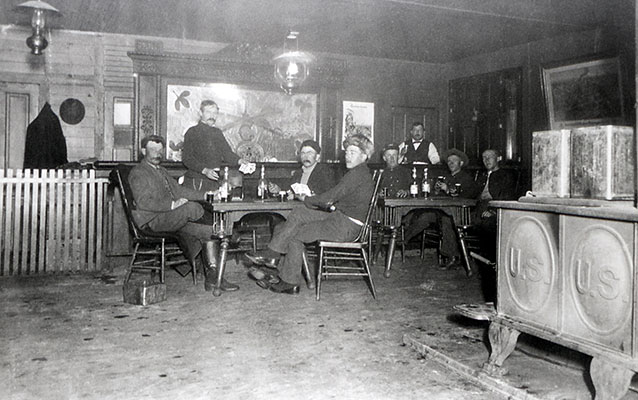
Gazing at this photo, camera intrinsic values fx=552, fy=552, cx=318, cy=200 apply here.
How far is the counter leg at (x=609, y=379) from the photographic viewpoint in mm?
2289

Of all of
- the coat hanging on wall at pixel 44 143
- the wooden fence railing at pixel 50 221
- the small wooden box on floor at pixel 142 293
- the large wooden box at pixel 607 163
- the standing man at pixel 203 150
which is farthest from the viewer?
the coat hanging on wall at pixel 44 143

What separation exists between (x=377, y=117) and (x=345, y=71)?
3.80 feet

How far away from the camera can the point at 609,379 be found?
91.7 inches

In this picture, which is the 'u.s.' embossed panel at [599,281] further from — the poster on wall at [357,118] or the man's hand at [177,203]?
the poster on wall at [357,118]

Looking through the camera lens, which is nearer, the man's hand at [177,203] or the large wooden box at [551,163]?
the large wooden box at [551,163]

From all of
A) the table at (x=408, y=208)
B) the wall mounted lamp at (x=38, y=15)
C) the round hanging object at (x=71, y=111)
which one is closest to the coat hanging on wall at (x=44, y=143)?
the round hanging object at (x=71, y=111)

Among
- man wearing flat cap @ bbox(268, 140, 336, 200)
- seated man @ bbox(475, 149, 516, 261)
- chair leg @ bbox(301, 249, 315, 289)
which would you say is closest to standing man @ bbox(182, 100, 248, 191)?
man wearing flat cap @ bbox(268, 140, 336, 200)

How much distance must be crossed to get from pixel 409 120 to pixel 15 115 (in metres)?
7.50

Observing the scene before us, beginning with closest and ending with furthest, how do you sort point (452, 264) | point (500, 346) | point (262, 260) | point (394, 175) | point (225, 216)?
point (500, 346) → point (225, 216) → point (262, 260) → point (452, 264) → point (394, 175)

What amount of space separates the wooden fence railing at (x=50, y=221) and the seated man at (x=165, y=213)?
Result: 0.99 meters

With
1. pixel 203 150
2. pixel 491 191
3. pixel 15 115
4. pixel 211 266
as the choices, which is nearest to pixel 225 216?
pixel 211 266

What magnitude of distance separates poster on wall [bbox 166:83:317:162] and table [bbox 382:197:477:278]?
4.85 m

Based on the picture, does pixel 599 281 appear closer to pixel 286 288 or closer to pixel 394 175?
pixel 286 288

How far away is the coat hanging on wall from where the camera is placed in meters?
8.63
